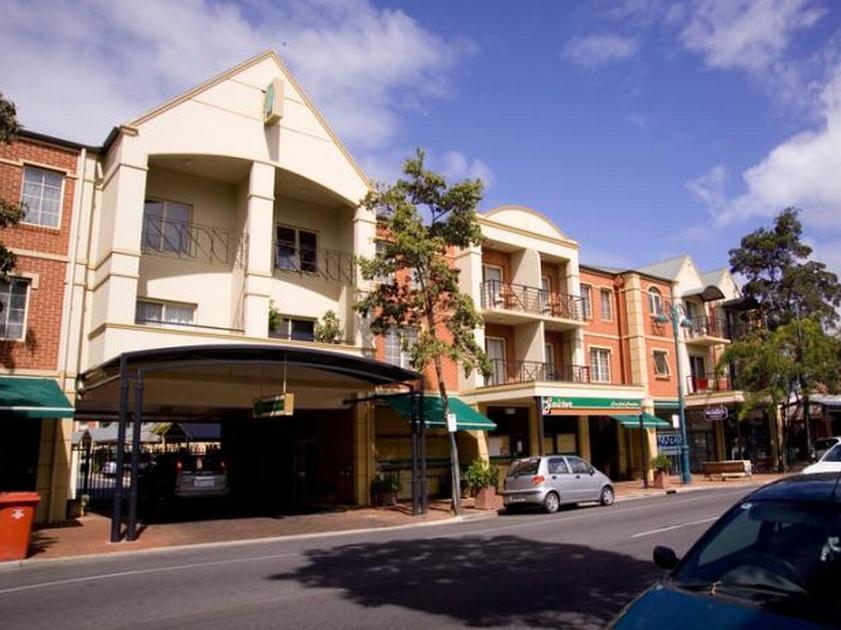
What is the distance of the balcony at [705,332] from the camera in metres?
37.0

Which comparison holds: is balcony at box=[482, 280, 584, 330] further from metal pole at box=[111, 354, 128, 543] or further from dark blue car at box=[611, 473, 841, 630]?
dark blue car at box=[611, 473, 841, 630]

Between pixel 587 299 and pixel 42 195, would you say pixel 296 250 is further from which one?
pixel 587 299

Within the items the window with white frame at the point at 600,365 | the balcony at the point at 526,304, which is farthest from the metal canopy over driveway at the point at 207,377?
the window with white frame at the point at 600,365

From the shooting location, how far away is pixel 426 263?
2075 centimetres

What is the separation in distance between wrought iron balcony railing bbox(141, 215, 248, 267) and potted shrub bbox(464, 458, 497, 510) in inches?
368

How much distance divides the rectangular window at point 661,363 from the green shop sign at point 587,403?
711cm

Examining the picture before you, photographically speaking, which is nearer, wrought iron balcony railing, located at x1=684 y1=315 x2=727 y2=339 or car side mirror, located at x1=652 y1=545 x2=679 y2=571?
car side mirror, located at x1=652 y1=545 x2=679 y2=571

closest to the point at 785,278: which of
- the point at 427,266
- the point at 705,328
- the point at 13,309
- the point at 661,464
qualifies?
the point at 705,328

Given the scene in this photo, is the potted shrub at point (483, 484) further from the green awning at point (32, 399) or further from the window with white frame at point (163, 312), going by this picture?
the green awning at point (32, 399)

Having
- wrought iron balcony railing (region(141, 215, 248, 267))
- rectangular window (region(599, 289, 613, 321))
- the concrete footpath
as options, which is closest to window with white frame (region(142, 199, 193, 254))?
wrought iron balcony railing (region(141, 215, 248, 267))

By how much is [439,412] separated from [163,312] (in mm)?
8840

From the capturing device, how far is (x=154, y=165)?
21.2 meters

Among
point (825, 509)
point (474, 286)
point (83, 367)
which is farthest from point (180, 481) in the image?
point (825, 509)

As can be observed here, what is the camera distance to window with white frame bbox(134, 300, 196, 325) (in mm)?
20516
